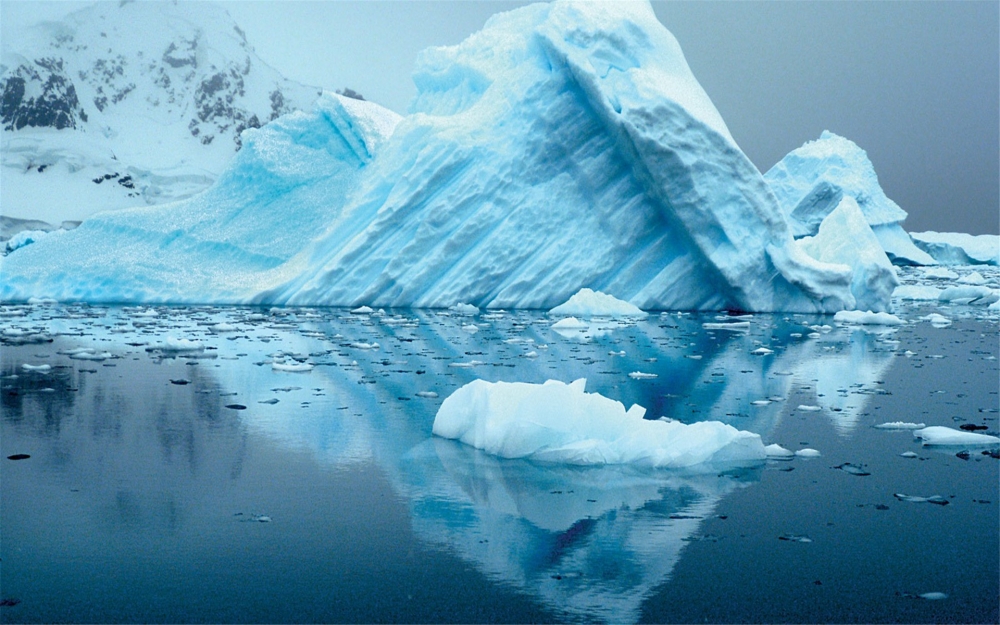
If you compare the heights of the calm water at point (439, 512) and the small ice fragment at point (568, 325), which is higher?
the calm water at point (439, 512)

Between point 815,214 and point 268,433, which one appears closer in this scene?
point 268,433

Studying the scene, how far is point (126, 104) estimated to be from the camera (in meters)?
59.6

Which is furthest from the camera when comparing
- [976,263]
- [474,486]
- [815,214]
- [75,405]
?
[976,263]

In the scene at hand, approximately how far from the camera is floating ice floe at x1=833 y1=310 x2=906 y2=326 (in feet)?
41.9

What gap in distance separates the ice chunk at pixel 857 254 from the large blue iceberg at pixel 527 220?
5cm

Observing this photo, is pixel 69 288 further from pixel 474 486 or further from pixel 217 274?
pixel 474 486

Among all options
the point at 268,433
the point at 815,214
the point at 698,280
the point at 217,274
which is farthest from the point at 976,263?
the point at 268,433

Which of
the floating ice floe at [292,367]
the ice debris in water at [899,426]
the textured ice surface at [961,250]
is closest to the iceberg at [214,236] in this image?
the floating ice floe at [292,367]

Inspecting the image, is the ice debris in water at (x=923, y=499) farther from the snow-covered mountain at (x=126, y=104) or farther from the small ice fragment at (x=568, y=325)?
the snow-covered mountain at (x=126, y=104)

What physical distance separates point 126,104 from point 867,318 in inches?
2250

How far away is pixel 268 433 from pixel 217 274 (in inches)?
440

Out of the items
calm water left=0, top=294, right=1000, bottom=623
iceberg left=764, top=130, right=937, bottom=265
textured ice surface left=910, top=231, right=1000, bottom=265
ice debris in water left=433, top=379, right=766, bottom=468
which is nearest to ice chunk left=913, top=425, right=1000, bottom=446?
calm water left=0, top=294, right=1000, bottom=623

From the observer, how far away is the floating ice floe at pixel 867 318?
12.8m

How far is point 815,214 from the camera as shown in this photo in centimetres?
2938
